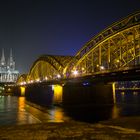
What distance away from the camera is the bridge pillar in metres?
79.9

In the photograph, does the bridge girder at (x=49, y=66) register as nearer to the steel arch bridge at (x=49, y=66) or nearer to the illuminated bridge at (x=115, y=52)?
the steel arch bridge at (x=49, y=66)

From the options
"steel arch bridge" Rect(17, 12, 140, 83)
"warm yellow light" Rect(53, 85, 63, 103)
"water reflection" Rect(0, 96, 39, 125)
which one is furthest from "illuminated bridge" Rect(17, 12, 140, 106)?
"water reflection" Rect(0, 96, 39, 125)

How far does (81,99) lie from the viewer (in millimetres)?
82000

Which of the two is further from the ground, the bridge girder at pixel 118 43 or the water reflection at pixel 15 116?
the bridge girder at pixel 118 43

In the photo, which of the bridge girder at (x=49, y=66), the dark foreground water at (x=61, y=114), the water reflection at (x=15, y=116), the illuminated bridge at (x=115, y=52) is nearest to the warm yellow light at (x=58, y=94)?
the illuminated bridge at (x=115, y=52)

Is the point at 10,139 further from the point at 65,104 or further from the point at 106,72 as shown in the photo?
the point at 65,104

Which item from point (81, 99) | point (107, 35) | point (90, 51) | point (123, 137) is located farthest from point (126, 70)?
point (81, 99)

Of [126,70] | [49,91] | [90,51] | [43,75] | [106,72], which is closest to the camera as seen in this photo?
[126,70]

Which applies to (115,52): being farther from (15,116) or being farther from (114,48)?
(15,116)

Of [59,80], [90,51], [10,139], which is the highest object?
[90,51]

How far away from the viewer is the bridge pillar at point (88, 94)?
3147 inches

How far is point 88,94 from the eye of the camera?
8288 centimetres

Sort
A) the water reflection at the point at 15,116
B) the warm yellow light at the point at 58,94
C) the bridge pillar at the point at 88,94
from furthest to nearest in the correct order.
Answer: the warm yellow light at the point at 58,94 → the bridge pillar at the point at 88,94 → the water reflection at the point at 15,116

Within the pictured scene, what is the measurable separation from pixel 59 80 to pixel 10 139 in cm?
6128
